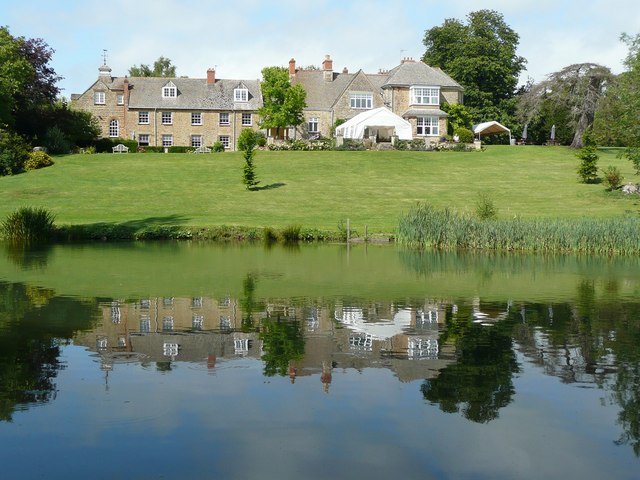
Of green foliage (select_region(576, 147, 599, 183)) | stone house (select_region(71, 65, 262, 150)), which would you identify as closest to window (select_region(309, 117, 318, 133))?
stone house (select_region(71, 65, 262, 150))

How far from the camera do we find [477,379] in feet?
40.1

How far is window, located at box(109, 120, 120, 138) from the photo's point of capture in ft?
243

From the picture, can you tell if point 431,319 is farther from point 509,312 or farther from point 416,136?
point 416,136

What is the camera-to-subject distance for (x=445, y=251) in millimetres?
31594

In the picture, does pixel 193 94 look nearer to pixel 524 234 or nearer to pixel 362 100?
pixel 362 100

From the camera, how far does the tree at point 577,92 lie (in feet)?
214

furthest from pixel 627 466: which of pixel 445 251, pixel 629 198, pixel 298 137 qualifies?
pixel 298 137

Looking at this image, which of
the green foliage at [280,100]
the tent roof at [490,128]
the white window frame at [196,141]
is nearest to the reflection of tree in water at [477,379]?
the green foliage at [280,100]

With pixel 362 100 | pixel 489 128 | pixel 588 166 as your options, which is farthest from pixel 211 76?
pixel 588 166

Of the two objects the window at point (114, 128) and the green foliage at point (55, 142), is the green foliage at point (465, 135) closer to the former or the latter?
the window at point (114, 128)

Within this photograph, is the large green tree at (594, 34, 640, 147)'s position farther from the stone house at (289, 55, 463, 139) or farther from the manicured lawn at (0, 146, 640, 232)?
the stone house at (289, 55, 463, 139)

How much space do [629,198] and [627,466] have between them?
40464mm

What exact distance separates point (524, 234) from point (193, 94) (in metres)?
50.1

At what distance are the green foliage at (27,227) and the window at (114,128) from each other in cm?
4082
